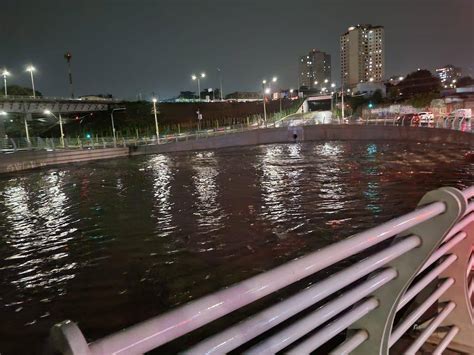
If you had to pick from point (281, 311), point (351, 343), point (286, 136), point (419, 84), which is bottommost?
point (286, 136)

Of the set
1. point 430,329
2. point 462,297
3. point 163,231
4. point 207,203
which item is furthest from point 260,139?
point 430,329

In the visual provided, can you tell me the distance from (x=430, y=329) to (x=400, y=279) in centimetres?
95

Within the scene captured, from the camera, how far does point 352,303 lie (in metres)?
2.11

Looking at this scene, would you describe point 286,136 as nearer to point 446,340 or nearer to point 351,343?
point 446,340

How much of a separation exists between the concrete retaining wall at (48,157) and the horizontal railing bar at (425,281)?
3906 centimetres

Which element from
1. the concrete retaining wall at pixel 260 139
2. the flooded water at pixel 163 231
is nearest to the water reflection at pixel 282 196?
the flooded water at pixel 163 231

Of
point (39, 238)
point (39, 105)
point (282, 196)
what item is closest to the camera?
point (39, 238)

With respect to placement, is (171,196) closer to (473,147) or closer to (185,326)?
(185,326)

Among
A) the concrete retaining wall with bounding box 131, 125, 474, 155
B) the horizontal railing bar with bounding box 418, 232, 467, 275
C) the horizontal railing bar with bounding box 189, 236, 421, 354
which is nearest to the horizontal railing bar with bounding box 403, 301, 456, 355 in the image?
the horizontal railing bar with bounding box 418, 232, 467, 275

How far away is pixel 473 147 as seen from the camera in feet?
92.3

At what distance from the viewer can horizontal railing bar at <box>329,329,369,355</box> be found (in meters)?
2.15

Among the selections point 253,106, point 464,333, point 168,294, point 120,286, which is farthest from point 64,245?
point 253,106

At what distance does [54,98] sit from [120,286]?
264 feet

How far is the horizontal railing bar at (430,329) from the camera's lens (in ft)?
9.09
